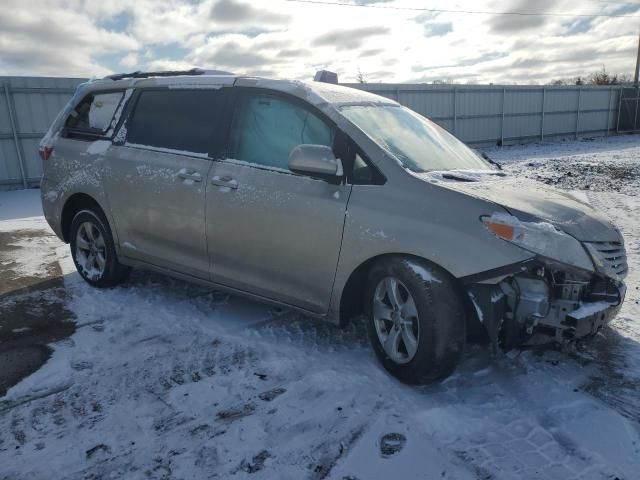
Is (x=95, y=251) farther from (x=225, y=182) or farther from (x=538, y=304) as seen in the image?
(x=538, y=304)

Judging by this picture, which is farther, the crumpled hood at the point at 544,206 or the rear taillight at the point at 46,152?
the rear taillight at the point at 46,152

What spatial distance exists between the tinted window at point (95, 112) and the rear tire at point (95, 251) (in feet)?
2.56

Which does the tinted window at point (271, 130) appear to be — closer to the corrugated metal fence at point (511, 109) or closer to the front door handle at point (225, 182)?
the front door handle at point (225, 182)

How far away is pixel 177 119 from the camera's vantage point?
4156 mm

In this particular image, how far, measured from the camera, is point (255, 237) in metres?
3.58

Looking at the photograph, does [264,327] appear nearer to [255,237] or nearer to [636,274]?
[255,237]

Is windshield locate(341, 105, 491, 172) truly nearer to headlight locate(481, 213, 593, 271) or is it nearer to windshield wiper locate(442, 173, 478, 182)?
windshield wiper locate(442, 173, 478, 182)

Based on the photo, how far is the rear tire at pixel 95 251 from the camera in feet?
15.4

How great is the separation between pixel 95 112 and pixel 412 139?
294 cm

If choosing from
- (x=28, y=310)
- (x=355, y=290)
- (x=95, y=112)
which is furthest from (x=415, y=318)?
(x=95, y=112)

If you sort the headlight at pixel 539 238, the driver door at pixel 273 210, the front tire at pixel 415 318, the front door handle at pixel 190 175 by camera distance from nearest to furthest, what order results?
the headlight at pixel 539 238
the front tire at pixel 415 318
the driver door at pixel 273 210
the front door handle at pixel 190 175

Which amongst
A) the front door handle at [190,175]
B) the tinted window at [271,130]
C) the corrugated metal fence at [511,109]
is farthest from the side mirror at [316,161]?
the corrugated metal fence at [511,109]

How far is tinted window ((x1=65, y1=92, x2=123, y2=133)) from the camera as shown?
4.62 m

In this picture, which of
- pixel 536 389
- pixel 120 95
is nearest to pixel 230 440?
pixel 536 389
